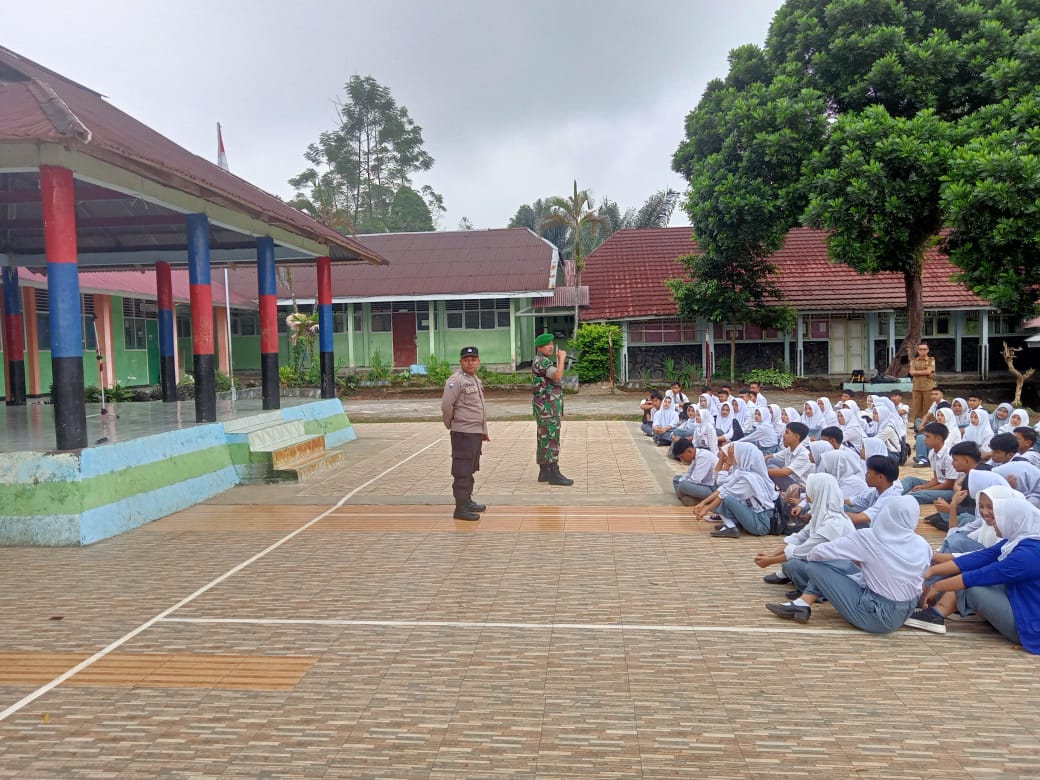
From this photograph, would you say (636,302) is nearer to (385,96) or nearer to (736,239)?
(736,239)

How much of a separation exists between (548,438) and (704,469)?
2061 millimetres

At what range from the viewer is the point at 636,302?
2528 centimetres

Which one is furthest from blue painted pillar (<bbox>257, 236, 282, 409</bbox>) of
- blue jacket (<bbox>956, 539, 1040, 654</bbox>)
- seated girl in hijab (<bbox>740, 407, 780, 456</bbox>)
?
blue jacket (<bbox>956, 539, 1040, 654</bbox>)

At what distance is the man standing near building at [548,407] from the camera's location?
9438 mm

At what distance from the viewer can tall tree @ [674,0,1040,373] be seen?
53.9 ft

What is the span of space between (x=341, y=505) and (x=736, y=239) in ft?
50.3

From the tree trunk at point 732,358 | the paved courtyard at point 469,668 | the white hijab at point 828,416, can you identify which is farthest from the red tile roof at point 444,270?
the paved courtyard at point 469,668

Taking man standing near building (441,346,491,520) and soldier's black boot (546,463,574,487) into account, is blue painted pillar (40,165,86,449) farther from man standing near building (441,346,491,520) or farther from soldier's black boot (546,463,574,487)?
soldier's black boot (546,463,574,487)

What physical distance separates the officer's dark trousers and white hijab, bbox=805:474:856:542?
11.2 feet

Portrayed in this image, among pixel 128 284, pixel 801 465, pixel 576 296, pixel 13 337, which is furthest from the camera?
pixel 576 296

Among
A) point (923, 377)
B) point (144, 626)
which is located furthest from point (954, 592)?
point (923, 377)

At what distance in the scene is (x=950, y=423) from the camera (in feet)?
32.7

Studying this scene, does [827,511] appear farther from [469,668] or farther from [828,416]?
[828,416]

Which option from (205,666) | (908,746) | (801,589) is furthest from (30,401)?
(908,746)
